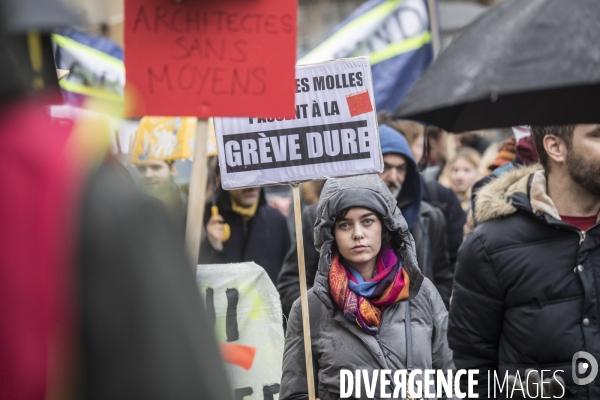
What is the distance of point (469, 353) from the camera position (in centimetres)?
367

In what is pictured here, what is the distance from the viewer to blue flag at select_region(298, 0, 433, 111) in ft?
26.3

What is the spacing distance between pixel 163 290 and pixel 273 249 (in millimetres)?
5469

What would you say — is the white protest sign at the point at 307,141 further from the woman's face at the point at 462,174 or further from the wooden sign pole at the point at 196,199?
the woman's face at the point at 462,174

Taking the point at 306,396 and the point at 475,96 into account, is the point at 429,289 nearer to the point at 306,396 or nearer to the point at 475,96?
the point at 306,396

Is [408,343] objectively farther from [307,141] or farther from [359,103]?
[359,103]

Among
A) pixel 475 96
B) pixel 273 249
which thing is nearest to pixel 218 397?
pixel 475 96

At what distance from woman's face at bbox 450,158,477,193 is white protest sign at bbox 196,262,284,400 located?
12.8 ft

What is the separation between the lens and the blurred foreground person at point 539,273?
11.3ft

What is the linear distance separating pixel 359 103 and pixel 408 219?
4.57ft

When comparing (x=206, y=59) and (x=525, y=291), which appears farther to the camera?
(x=525, y=291)

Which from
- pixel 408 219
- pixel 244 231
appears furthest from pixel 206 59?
pixel 244 231

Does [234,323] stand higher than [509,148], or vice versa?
[509,148]

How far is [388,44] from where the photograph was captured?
825 centimetres

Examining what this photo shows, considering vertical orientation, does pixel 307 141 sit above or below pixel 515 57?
above
